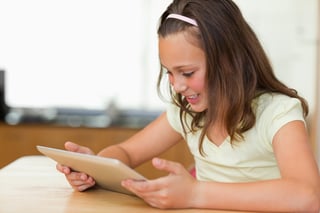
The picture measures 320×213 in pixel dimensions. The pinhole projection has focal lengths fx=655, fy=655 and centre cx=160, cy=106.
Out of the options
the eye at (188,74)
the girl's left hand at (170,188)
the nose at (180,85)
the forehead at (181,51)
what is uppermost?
the forehead at (181,51)

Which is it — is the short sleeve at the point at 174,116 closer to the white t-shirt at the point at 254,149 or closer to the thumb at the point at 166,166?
the white t-shirt at the point at 254,149

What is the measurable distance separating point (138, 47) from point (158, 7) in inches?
12.0

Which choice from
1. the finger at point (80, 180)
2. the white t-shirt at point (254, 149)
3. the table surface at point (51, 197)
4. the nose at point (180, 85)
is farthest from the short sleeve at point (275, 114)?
the finger at point (80, 180)

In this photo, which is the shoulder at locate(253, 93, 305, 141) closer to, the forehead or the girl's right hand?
the forehead

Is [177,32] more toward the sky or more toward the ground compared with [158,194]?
more toward the sky

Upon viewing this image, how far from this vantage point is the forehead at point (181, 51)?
5.13 ft

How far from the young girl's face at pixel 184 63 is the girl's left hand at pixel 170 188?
265 mm

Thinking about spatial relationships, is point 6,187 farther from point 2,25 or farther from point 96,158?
point 2,25

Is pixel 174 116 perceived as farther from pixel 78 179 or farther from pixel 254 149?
pixel 78 179

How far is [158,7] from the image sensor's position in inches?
174

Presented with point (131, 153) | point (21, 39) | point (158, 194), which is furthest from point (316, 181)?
point (21, 39)

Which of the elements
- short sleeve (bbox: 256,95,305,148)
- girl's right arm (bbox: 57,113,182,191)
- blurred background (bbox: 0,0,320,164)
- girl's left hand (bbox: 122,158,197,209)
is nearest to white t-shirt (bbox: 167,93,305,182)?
short sleeve (bbox: 256,95,305,148)

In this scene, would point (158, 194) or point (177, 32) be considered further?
point (177, 32)

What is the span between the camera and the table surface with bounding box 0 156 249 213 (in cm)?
143
